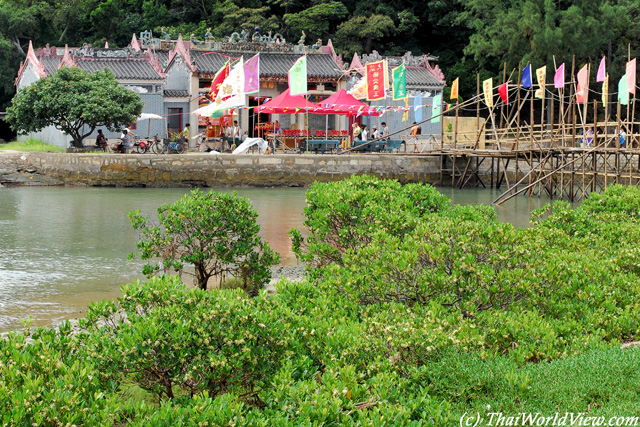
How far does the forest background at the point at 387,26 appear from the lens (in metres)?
32.5

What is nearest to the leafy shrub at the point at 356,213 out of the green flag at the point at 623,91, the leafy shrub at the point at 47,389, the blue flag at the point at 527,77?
the leafy shrub at the point at 47,389

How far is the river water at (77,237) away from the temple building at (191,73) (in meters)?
7.70

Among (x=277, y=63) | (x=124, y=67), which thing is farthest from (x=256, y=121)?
(x=124, y=67)

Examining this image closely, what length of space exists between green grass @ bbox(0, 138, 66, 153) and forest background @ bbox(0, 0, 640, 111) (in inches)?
226

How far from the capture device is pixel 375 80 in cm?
2570

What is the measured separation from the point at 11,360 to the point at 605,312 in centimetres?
439

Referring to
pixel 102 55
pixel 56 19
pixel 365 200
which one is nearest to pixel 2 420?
pixel 365 200

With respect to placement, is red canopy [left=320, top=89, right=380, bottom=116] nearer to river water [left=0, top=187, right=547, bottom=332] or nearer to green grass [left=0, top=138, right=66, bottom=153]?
river water [left=0, top=187, right=547, bottom=332]

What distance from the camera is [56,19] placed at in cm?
3906

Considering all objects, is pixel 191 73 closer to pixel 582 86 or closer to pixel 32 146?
pixel 32 146

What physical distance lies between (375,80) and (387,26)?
15.4 metres

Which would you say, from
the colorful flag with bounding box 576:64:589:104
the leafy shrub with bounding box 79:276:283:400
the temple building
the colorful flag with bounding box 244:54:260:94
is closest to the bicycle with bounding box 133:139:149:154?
the temple building

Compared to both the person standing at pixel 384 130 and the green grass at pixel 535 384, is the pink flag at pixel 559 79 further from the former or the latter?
the green grass at pixel 535 384

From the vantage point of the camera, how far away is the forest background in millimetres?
32531
